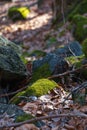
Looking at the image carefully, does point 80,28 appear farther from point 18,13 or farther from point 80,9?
point 18,13

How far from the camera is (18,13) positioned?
18.7 m

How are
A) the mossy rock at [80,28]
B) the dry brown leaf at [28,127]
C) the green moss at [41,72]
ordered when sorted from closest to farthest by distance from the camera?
the dry brown leaf at [28,127], the green moss at [41,72], the mossy rock at [80,28]

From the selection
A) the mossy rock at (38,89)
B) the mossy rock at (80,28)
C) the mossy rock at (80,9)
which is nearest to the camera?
the mossy rock at (38,89)

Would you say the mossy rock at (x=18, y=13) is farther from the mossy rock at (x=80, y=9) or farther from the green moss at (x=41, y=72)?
the green moss at (x=41, y=72)

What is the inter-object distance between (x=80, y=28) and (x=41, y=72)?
5445 millimetres

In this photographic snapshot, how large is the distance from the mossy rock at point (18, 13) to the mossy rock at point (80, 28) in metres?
7.25

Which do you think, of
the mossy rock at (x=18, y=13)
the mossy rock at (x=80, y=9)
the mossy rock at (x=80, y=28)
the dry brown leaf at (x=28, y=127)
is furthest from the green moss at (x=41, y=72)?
the mossy rock at (x=18, y=13)

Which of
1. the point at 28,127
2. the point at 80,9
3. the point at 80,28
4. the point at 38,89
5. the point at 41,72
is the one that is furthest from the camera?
the point at 80,9

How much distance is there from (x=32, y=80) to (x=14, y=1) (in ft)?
57.1

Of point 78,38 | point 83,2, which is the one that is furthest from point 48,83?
point 83,2

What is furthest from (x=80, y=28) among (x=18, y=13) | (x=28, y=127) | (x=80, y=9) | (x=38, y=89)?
(x=18, y=13)

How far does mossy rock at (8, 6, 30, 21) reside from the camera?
60.4 ft

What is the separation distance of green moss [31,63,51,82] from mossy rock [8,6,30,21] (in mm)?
12500

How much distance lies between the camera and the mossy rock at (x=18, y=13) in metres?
18.4
